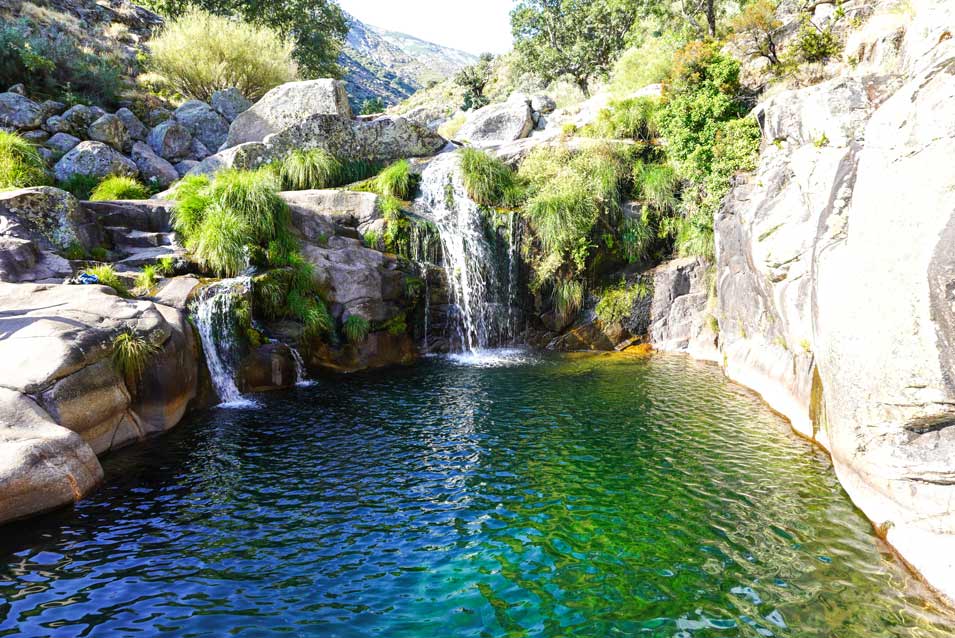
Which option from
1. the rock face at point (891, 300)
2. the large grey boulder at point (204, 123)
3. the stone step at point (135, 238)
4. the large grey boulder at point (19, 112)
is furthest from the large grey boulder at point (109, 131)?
the rock face at point (891, 300)

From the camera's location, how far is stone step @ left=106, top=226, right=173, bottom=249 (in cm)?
1215

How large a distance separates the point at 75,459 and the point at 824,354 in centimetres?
859

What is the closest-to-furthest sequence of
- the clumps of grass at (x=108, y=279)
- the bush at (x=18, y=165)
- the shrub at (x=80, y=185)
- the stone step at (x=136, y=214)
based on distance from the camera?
1. the clumps of grass at (x=108, y=279)
2. the stone step at (x=136, y=214)
3. the bush at (x=18, y=165)
4. the shrub at (x=80, y=185)

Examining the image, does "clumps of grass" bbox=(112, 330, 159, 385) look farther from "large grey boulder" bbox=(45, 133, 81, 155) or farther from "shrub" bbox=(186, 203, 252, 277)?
"large grey boulder" bbox=(45, 133, 81, 155)

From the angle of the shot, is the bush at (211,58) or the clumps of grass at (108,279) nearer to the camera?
the clumps of grass at (108,279)

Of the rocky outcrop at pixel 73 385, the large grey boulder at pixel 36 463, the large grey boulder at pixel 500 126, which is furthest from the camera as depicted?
the large grey boulder at pixel 500 126

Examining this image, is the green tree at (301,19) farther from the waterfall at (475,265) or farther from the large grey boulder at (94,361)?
the large grey boulder at (94,361)

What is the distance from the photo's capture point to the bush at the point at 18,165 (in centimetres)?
1263

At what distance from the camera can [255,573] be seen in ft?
15.7

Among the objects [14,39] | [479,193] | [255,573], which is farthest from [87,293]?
[14,39]

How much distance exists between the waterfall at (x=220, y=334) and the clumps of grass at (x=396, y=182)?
6.71 metres

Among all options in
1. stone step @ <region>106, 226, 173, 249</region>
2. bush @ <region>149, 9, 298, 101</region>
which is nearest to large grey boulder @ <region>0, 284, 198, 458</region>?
stone step @ <region>106, 226, 173, 249</region>

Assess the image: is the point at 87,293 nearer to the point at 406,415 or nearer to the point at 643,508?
the point at 406,415

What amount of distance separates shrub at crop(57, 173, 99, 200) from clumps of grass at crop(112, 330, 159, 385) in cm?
939
